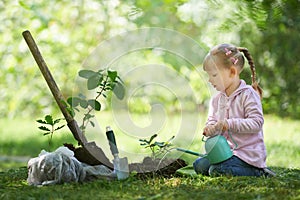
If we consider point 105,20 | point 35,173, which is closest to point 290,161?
point 35,173

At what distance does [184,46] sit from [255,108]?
0.57m

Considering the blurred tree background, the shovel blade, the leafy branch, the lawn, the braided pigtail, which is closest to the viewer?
the lawn

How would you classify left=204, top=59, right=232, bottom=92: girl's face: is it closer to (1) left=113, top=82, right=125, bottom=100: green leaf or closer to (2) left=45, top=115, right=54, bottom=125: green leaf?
(1) left=113, top=82, right=125, bottom=100: green leaf

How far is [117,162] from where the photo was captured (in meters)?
2.04

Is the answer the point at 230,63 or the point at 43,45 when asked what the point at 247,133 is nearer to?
the point at 230,63

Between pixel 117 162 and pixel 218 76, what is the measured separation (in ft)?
1.69

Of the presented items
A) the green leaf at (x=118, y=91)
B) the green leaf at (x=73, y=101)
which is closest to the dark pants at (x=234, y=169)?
the green leaf at (x=118, y=91)

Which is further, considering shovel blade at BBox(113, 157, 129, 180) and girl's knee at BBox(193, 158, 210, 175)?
girl's knee at BBox(193, 158, 210, 175)

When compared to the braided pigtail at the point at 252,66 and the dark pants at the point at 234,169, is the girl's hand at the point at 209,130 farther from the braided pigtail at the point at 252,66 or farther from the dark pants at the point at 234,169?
the braided pigtail at the point at 252,66

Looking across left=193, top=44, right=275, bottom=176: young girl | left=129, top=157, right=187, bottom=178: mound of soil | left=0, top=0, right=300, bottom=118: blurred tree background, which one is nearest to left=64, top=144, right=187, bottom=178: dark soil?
left=129, top=157, right=187, bottom=178: mound of soil

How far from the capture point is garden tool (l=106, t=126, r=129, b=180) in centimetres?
203

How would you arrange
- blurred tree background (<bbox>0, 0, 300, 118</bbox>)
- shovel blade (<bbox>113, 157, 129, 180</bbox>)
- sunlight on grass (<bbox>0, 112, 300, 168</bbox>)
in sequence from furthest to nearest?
1. blurred tree background (<bbox>0, 0, 300, 118</bbox>)
2. sunlight on grass (<bbox>0, 112, 300, 168</bbox>)
3. shovel blade (<bbox>113, 157, 129, 180</bbox>)

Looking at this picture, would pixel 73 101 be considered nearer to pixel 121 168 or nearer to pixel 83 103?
pixel 83 103

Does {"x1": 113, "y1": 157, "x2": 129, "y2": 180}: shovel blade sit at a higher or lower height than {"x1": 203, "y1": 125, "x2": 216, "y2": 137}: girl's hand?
lower
